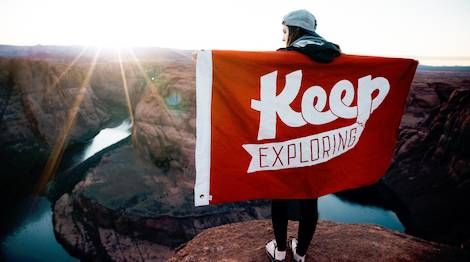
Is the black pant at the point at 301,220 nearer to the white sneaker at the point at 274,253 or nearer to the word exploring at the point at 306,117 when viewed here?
the white sneaker at the point at 274,253

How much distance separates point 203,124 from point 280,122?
57 cm

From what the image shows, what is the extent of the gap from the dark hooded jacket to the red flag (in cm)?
5

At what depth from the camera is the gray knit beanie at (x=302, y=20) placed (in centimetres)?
219

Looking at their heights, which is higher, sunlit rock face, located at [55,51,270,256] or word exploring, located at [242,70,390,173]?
word exploring, located at [242,70,390,173]

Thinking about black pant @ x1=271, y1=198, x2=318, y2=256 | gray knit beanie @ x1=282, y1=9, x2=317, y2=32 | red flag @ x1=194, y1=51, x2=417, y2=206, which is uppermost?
gray knit beanie @ x1=282, y1=9, x2=317, y2=32

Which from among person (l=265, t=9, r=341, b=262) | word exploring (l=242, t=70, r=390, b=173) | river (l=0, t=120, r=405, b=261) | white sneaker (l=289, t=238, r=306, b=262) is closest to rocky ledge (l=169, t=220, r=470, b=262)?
white sneaker (l=289, t=238, r=306, b=262)

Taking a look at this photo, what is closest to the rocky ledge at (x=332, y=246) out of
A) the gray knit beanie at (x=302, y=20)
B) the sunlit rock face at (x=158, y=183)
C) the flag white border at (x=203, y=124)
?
the flag white border at (x=203, y=124)

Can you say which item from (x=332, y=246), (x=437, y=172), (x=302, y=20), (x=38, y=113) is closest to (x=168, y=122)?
(x=437, y=172)

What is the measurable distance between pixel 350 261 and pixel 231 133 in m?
1.92

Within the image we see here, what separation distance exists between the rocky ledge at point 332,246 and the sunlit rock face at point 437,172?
15.3 metres

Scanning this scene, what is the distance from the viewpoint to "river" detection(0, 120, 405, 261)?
64.0 ft

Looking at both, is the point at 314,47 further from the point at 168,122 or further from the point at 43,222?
the point at 43,222

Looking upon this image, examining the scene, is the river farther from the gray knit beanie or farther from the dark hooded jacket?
the gray knit beanie

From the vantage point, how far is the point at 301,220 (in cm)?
256
